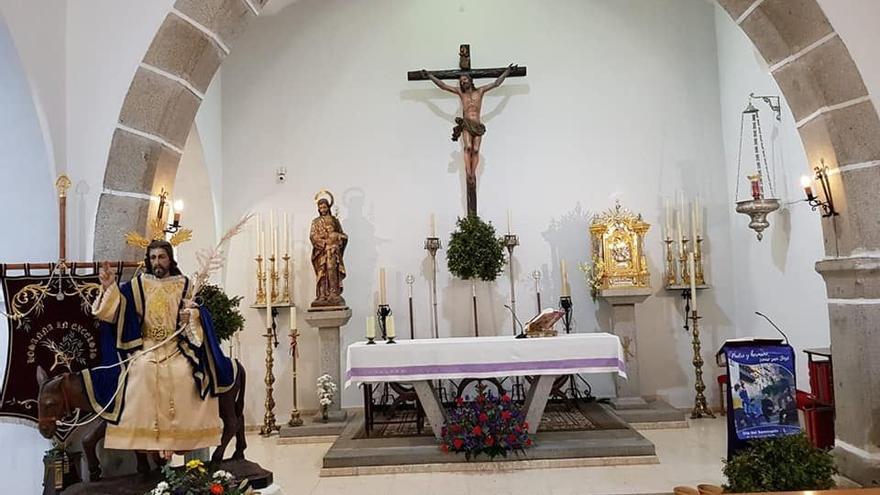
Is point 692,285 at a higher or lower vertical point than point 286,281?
lower

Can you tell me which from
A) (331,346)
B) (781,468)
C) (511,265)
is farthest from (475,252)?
(781,468)

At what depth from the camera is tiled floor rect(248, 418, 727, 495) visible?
418 centimetres

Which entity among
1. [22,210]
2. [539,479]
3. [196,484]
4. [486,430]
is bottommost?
[539,479]

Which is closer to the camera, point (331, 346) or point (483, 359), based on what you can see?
point (483, 359)

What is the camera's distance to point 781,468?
311 cm

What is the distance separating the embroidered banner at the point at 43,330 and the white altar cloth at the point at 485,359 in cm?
215

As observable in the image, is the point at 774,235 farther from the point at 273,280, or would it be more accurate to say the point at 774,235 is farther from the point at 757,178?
the point at 273,280

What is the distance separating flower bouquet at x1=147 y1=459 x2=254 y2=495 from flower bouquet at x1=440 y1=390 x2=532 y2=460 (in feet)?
7.28

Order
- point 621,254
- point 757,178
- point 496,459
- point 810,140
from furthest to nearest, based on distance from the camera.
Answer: point 621,254 < point 757,178 < point 496,459 < point 810,140

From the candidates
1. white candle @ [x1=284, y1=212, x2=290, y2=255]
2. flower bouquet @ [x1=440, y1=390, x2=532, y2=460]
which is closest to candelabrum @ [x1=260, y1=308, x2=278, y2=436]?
white candle @ [x1=284, y1=212, x2=290, y2=255]

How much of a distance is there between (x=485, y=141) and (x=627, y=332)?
2.53 metres

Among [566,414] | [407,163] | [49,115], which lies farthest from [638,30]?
[49,115]

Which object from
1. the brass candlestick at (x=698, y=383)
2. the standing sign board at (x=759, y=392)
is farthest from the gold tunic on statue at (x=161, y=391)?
the brass candlestick at (x=698, y=383)

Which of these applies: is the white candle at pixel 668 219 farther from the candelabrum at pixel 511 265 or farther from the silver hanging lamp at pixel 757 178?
the candelabrum at pixel 511 265
